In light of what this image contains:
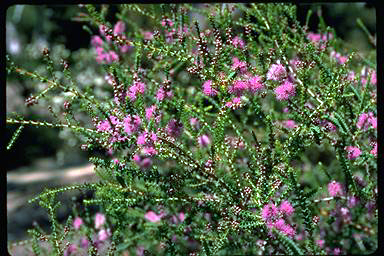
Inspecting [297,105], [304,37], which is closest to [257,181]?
[297,105]

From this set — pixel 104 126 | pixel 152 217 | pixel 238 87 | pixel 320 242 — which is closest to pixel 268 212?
pixel 238 87

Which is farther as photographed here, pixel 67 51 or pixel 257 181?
pixel 67 51

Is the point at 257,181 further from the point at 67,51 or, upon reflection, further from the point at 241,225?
the point at 67,51

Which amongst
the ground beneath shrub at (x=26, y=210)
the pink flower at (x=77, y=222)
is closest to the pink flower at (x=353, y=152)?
the pink flower at (x=77, y=222)

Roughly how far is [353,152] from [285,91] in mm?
414

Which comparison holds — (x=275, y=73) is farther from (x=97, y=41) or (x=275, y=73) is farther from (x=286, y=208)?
(x=97, y=41)

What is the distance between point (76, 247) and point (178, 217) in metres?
0.44

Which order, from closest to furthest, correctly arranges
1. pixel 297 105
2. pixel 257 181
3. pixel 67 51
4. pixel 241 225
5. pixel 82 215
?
1. pixel 241 225
2. pixel 257 181
3. pixel 297 105
4. pixel 82 215
5. pixel 67 51

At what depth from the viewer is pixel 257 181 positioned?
4.61 ft

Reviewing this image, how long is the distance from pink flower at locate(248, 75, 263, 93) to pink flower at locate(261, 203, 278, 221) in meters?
0.31

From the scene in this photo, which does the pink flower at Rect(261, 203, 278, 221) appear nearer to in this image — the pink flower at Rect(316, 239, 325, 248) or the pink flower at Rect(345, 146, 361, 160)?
the pink flower at Rect(345, 146, 361, 160)

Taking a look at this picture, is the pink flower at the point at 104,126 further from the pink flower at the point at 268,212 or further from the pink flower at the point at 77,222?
the pink flower at the point at 77,222

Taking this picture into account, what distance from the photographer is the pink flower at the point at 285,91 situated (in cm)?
138

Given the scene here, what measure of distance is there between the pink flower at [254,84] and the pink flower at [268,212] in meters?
0.31
